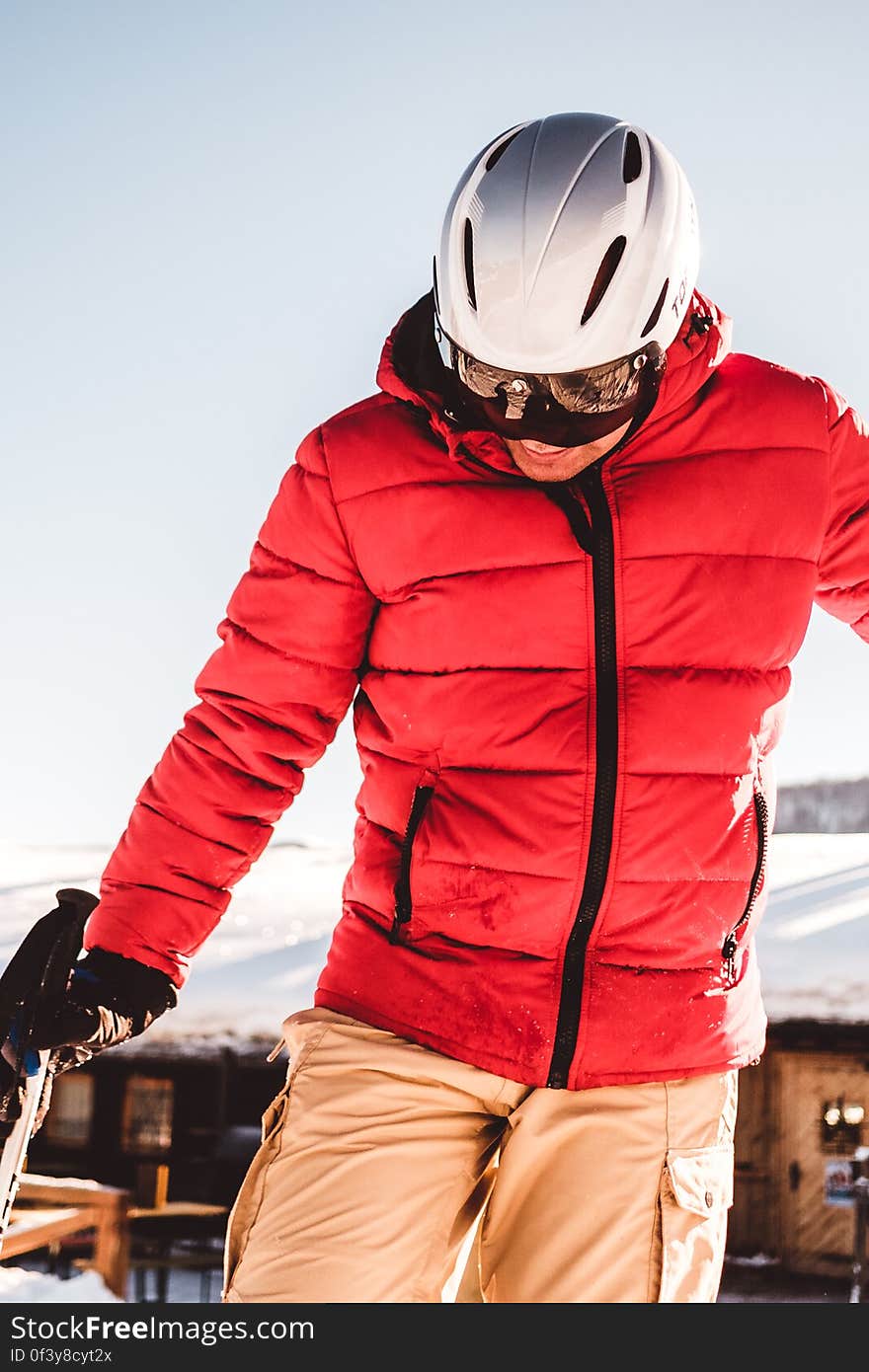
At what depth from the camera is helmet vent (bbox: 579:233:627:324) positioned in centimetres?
195

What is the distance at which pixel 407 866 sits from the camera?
195cm

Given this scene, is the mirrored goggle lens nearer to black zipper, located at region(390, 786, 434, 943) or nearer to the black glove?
black zipper, located at region(390, 786, 434, 943)

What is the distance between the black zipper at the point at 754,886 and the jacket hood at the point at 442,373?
23.4 inches

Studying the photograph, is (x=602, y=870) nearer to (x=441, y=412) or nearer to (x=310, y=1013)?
(x=310, y=1013)

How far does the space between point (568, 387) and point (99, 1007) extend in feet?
3.78

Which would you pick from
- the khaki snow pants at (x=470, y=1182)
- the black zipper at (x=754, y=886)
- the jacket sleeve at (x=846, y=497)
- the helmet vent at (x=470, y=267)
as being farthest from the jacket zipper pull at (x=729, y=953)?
the helmet vent at (x=470, y=267)

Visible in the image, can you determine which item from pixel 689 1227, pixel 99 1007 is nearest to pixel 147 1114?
pixel 99 1007

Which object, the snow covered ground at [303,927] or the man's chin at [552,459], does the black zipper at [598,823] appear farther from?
the snow covered ground at [303,927]

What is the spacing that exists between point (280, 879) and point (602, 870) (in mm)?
8157

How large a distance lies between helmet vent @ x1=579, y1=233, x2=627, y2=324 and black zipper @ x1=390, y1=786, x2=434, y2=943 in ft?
2.39

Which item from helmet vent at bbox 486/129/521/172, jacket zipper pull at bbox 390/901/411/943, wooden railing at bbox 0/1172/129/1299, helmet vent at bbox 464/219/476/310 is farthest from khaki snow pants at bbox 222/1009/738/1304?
wooden railing at bbox 0/1172/129/1299

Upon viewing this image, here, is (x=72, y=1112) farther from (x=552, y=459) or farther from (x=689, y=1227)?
(x=552, y=459)

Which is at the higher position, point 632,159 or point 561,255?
point 632,159

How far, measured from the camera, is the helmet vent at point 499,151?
6.65 feet
